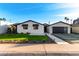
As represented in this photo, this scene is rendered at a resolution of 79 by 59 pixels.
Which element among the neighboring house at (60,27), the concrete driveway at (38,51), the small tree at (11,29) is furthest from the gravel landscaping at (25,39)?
the neighboring house at (60,27)

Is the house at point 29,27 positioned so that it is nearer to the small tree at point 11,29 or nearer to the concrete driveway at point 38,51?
the small tree at point 11,29

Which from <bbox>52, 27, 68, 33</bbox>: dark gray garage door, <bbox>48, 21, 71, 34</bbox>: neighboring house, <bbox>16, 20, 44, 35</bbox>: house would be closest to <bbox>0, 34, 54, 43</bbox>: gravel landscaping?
<bbox>16, 20, 44, 35</bbox>: house

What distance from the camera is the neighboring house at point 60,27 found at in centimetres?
2748

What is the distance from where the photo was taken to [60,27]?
27734 mm

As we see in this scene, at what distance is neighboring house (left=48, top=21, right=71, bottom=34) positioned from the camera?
27.5 meters

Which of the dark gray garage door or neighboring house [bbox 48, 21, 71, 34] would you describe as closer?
neighboring house [bbox 48, 21, 71, 34]

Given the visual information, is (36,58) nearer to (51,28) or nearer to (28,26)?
(28,26)

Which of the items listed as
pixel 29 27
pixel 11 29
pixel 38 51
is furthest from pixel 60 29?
pixel 38 51

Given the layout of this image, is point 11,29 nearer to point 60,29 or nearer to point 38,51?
point 60,29

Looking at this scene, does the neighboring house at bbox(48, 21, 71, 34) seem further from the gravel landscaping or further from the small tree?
the gravel landscaping

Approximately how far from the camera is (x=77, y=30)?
28.8 metres

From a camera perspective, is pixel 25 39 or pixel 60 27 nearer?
pixel 25 39

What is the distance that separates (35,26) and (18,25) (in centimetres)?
285

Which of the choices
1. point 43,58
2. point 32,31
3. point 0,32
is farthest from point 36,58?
point 32,31
